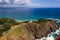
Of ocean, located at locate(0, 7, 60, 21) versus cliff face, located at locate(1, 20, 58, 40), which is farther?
ocean, located at locate(0, 7, 60, 21)

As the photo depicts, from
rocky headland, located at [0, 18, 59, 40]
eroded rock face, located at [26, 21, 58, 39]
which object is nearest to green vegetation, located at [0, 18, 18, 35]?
rocky headland, located at [0, 18, 59, 40]

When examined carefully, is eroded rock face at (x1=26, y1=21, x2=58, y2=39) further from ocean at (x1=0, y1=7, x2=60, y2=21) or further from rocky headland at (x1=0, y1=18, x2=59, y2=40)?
ocean at (x1=0, y1=7, x2=60, y2=21)

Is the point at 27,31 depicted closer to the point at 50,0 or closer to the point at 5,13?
the point at 5,13

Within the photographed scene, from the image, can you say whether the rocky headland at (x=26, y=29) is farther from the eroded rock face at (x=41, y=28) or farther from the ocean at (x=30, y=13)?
the ocean at (x=30, y=13)

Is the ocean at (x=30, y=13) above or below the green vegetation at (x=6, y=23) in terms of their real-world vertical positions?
above

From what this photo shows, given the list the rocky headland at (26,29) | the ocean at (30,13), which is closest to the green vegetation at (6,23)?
the rocky headland at (26,29)

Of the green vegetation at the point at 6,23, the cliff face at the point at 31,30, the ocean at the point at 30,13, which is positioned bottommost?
the cliff face at the point at 31,30

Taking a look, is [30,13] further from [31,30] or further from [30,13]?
[31,30]

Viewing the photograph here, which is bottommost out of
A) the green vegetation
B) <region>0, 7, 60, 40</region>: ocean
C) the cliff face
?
the cliff face

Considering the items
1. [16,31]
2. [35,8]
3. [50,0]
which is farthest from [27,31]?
[50,0]
